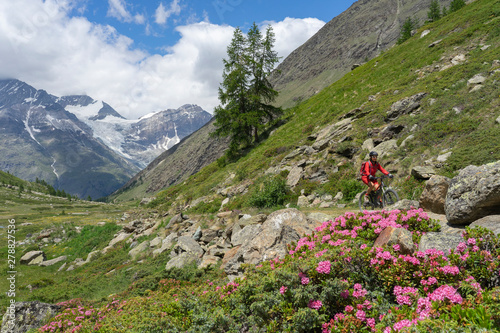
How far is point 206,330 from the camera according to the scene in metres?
4.86

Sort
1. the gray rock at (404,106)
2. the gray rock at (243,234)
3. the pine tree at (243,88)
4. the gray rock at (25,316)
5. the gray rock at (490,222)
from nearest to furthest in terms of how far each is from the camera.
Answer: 1. the gray rock at (490,222)
2. the gray rock at (25,316)
3. the gray rock at (243,234)
4. the gray rock at (404,106)
5. the pine tree at (243,88)

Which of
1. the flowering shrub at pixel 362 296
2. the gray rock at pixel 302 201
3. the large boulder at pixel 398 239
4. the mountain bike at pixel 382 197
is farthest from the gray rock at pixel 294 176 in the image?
the flowering shrub at pixel 362 296

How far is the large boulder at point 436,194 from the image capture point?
8.23 metres

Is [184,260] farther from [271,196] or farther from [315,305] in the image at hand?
[315,305]

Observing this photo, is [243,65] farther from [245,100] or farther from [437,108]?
[437,108]

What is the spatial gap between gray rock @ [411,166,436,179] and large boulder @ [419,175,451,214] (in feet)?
14.8

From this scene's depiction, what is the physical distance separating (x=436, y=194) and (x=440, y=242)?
12.7 ft

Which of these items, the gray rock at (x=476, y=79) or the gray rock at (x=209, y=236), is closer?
the gray rock at (x=209, y=236)

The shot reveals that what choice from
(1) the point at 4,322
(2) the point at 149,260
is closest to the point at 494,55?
(2) the point at 149,260

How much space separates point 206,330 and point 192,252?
Answer: 28.1 feet

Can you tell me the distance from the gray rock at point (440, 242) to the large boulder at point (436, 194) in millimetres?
3425

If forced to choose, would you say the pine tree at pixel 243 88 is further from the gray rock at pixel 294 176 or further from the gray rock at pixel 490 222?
the gray rock at pixel 490 222

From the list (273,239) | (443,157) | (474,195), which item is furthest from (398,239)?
(443,157)

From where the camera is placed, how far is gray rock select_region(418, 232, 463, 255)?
514 cm
